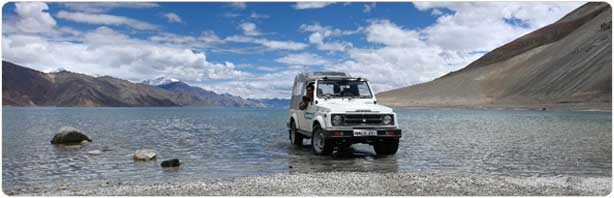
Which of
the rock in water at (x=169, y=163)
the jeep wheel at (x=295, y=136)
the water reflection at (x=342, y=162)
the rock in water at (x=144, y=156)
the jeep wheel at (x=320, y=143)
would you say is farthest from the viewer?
A: the jeep wheel at (x=295, y=136)

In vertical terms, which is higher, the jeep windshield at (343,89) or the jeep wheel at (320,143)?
the jeep windshield at (343,89)

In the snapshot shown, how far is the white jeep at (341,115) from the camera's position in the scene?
1778cm

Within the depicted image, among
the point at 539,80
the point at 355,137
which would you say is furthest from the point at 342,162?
the point at 539,80

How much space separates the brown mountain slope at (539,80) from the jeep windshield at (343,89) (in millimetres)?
88741

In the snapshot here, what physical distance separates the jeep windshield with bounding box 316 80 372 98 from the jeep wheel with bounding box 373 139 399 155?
1875 mm

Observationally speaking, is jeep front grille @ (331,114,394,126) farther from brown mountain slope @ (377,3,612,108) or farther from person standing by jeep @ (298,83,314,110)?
brown mountain slope @ (377,3,612,108)

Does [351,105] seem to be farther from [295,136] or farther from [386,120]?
[295,136]

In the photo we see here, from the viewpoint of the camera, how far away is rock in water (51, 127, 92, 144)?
84.1 ft

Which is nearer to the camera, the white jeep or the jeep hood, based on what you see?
the white jeep

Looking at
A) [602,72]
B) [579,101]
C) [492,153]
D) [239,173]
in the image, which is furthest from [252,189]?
[602,72]

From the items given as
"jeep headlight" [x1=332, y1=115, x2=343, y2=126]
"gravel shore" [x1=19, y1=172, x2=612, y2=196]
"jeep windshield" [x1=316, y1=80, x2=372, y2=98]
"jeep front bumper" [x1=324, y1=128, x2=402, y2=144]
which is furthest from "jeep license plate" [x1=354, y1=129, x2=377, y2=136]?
"gravel shore" [x1=19, y1=172, x2=612, y2=196]

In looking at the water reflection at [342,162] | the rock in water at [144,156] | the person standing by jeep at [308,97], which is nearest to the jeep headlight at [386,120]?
the water reflection at [342,162]

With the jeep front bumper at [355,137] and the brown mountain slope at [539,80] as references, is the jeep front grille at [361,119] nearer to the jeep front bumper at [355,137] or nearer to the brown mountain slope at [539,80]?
the jeep front bumper at [355,137]

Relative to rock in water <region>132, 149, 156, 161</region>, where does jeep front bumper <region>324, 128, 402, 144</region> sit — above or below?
above
